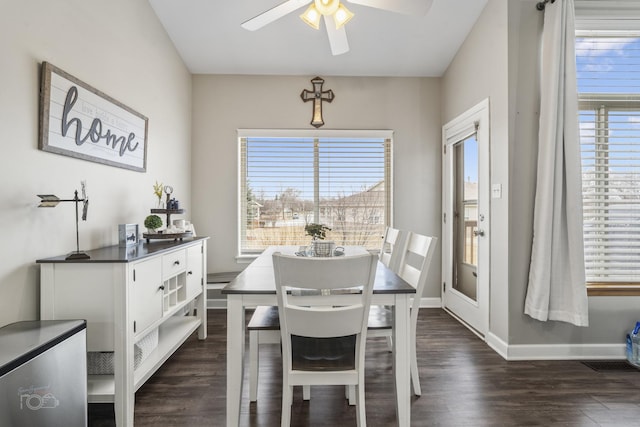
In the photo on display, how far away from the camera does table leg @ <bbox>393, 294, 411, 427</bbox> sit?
1592mm

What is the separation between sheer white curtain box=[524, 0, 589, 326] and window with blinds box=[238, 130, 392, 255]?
178cm

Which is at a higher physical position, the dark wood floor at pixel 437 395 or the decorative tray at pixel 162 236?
the decorative tray at pixel 162 236

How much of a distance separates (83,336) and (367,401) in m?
1.53

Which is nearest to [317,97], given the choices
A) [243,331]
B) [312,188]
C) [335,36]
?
[312,188]

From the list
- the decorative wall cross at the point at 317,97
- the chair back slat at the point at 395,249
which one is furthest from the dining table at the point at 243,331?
the decorative wall cross at the point at 317,97

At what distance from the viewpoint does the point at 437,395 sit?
2076mm

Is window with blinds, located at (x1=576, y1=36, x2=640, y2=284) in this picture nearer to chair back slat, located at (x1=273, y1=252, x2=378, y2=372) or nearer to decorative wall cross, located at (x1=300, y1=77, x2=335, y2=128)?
chair back slat, located at (x1=273, y1=252, x2=378, y2=372)

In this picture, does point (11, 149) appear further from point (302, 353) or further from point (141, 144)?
point (302, 353)

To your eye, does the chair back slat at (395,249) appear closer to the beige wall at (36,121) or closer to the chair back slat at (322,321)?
the chair back slat at (322,321)

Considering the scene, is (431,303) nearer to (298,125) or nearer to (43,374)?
(298,125)

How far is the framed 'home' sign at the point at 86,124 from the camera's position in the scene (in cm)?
179

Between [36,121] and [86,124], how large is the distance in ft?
1.19

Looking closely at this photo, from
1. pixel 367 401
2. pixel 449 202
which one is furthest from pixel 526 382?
pixel 449 202

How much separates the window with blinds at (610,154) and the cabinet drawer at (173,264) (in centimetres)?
310
